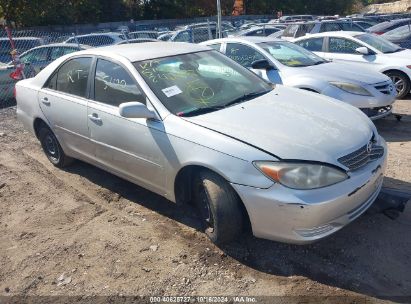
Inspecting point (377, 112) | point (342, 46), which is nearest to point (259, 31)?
point (342, 46)

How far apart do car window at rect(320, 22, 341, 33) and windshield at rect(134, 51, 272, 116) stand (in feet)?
28.8

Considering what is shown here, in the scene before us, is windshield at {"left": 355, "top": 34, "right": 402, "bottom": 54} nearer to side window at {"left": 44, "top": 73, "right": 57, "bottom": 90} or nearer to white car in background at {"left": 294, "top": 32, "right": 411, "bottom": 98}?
white car in background at {"left": 294, "top": 32, "right": 411, "bottom": 98}

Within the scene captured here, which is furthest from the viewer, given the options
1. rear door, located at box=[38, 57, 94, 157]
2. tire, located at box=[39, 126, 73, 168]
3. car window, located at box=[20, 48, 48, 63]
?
car window, located at box=[20, 48, 48, 63]

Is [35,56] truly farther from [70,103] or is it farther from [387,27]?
[387,27]

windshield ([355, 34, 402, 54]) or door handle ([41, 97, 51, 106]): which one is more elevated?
door handle ([41, 97, 51, 106])

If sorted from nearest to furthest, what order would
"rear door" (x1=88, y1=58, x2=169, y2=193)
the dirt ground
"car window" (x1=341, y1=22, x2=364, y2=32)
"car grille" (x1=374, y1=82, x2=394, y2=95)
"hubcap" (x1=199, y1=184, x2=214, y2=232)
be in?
the dirt ground → "hubcap" (x1=199, y1=184, x2=214, y2=232) → "rear door" (x1=88, y1=58, x2=169, y2=193) → "car grille" (x1=374, y1=82, x2=394, y2=95) → "car window" (x1=341, y1=22, x2=364, y2=32)

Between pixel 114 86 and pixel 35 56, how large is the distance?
803 centimetres

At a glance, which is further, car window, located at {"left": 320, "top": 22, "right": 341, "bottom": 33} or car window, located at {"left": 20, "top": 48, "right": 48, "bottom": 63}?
car window, located at {"left": 320, "top": 22, "right": 341, "bottom": 33}

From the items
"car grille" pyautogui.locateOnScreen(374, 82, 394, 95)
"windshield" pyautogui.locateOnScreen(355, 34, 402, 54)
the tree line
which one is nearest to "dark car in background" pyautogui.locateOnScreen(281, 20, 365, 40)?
"windshield" pyautogui.locateOnScreen(355, 34, 402, 54)

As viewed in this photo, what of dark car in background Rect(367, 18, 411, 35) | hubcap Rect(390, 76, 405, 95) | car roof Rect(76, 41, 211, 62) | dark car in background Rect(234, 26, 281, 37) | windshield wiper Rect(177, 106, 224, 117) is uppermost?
car roof Rect(76, 41, 211, 62)

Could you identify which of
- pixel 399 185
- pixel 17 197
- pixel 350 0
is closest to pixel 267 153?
pixel 399 185

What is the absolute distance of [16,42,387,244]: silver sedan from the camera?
9.64 ft

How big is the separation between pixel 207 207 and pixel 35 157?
11.7ft

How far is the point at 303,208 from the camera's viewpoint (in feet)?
9.30
